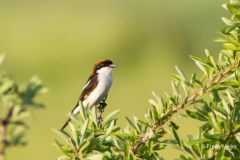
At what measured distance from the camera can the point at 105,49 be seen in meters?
16.2

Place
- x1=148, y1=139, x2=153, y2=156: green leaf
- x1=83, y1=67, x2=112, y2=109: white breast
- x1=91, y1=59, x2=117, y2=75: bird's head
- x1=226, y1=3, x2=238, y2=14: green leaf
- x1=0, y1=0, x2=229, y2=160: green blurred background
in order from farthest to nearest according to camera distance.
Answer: x1=0, y1=0, x2=229, y2=160: green blurred background < x1=91, y1=59, x2=117, y2=75: bird's head < x1=83, y1=67, x2=112, y2=109: white breast < x1=226, y1=3, x2=238, y2=14: green leaf < x1=148, y1=139, x2=153, y2=156: green leaf

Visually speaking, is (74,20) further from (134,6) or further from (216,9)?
(134,6)

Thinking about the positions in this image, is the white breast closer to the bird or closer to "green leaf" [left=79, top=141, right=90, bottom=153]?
the bird

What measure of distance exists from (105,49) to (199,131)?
13.9 m

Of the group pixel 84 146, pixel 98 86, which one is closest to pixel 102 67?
pixel 98 86

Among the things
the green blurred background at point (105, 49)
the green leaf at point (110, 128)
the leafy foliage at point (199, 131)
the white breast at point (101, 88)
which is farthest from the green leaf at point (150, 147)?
the green blurred background at point (105, 49)

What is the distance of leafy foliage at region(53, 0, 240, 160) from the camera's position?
7.09 ft

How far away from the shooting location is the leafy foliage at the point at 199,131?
2162mm

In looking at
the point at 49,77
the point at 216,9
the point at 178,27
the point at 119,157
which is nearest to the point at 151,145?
the point at 119,157

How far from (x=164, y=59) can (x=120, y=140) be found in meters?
13.9

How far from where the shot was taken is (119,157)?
2.26m

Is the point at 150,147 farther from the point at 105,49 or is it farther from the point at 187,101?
the point at 105,49

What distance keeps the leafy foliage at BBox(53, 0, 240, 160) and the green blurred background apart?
9795mm

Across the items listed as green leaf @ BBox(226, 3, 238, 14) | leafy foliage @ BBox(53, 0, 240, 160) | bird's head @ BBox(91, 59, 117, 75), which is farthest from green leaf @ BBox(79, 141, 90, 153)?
bird's head @ BBox(91, 59, 117, 75)
